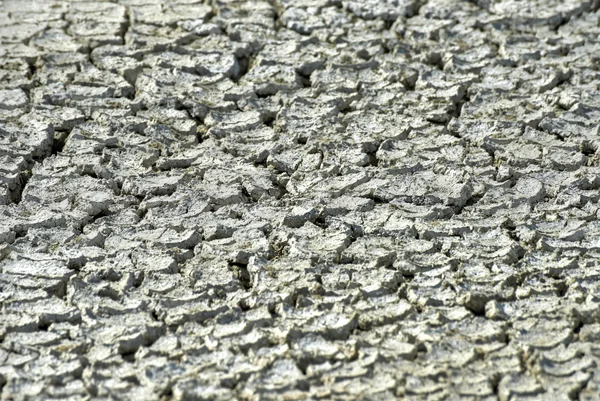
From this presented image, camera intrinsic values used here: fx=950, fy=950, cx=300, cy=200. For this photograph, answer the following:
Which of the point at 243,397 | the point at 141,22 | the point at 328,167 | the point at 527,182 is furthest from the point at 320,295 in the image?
the point at 141,22

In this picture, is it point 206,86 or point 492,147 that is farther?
point 206,86

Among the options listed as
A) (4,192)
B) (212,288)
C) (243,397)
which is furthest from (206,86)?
(243,397)

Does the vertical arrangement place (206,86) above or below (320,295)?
above

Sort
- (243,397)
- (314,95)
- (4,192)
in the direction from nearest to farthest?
(243,397) → (4,192) → (314,95)

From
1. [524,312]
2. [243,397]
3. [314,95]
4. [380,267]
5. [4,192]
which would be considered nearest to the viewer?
[243,397]

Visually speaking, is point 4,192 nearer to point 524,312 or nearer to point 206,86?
point 206,86

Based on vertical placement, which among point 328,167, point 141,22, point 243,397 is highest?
point 141,22
